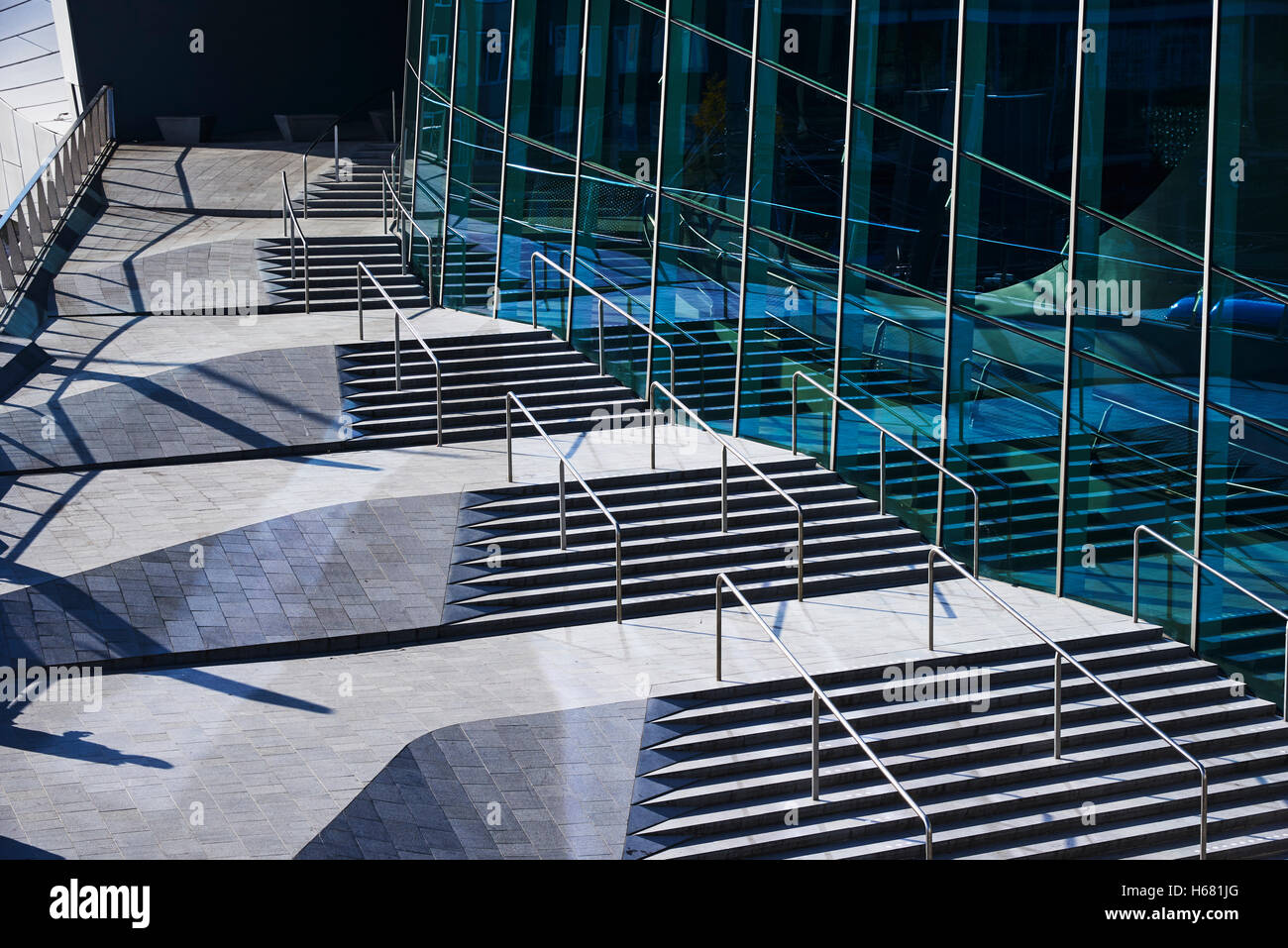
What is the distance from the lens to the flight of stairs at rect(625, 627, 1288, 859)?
10961mm

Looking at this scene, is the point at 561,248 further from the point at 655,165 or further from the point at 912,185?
the point at 912,185

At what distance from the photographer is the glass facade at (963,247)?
540 inches

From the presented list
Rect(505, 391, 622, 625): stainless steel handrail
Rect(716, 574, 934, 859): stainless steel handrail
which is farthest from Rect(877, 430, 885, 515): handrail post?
Rect(716, 574, 934, 859): stainless steel handrail

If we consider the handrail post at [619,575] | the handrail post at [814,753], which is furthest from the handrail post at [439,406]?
the handrail post at [814,753]

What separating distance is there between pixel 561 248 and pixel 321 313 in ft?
11.4

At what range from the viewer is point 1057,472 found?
49.4 feet

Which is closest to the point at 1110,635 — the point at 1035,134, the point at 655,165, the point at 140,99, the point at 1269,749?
the point at 1269,749

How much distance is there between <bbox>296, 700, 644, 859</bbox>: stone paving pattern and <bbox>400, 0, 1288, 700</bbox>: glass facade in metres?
5.69

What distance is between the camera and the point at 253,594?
13094 mm

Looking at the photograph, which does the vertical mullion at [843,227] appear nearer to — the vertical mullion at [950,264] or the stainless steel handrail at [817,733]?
the vertical mullion at [950,264]

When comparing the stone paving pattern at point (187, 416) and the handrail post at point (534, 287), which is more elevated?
the handrail post at point (534, 287)

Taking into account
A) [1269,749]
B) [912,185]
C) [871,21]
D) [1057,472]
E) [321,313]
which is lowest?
[1269,749]

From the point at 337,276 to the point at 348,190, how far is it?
4276mm

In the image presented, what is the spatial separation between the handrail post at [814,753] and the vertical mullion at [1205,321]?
181 inches
